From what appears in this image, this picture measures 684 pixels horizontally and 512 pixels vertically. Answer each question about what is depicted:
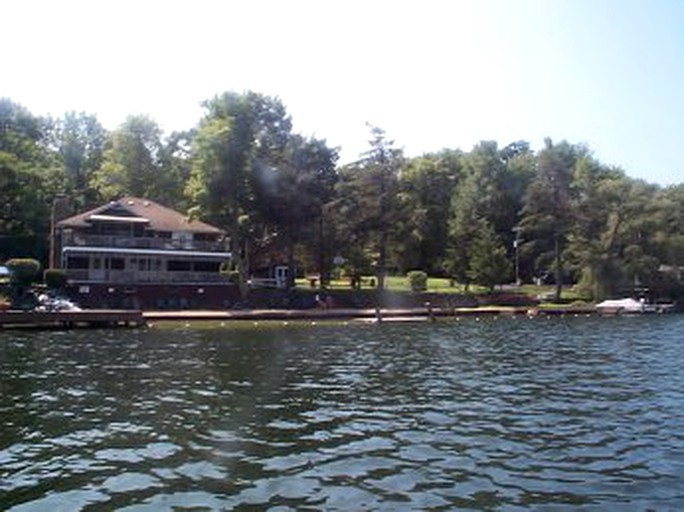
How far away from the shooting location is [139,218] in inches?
2785

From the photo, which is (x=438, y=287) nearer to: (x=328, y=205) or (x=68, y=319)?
(x=328, y=205)

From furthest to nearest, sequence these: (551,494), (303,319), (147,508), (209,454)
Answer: (303,319), (209,454), (551,494), (147,508)

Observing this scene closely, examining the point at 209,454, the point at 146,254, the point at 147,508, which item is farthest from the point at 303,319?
the point at 147,508

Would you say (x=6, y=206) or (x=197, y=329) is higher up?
(x=6, y=206)

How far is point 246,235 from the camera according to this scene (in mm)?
74938

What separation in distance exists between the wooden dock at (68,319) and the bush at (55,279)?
10.5 meters

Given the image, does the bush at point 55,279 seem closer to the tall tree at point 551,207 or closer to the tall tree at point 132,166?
the tall tree at point 132,166

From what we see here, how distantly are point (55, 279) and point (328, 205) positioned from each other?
1084 inches

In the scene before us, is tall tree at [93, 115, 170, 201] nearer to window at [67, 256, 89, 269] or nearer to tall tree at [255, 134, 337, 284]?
tall tree at [255, 134, 337, 284]

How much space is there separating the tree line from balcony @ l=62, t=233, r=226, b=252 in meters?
2.73

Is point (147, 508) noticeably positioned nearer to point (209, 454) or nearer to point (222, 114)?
point (209, 454)

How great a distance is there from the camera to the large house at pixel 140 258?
6359 cm

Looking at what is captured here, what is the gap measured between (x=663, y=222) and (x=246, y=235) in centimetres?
4420

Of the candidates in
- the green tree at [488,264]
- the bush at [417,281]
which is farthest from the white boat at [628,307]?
the bush at [417,281]
